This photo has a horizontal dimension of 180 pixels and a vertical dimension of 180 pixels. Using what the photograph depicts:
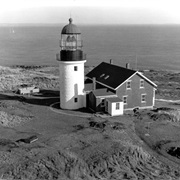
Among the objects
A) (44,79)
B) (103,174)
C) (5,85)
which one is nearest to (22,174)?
(103,174)

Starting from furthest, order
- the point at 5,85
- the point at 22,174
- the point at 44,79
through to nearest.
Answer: the point at 44,79, the point at 5,85, the point at 22,174

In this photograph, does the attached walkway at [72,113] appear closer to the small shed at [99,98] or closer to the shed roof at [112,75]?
the small shed at [99,98]

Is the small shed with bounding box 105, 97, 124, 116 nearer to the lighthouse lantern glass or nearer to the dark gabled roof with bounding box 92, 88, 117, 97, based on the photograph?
the dark gabled roof with bounding box 92, 88, 117, 97

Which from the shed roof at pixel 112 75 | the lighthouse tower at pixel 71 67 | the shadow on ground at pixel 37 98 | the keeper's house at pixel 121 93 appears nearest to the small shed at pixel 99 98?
the keeper's house at pixel 121 93

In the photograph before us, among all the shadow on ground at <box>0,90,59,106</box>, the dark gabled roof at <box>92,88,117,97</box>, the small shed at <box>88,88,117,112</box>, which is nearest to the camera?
the small shed at <box>88,88,117,112</box>

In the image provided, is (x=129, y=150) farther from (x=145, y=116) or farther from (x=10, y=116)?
(x=10, y=116)

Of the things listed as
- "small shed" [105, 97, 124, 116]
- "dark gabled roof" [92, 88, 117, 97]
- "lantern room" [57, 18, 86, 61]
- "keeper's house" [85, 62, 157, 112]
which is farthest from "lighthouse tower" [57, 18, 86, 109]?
"small shed" [105, 97, 124, 116]
